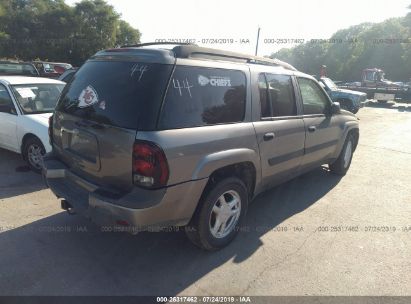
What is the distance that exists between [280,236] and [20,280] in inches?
104

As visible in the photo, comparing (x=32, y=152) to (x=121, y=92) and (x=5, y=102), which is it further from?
(x=121, y=92)

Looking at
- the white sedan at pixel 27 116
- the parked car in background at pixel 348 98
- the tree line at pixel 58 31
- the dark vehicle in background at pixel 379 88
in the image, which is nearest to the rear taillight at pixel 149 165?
the white sedan at pixel 27 116

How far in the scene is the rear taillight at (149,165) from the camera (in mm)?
2652

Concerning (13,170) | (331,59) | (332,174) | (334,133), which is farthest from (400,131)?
(331,59)

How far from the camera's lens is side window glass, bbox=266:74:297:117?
3928 mm

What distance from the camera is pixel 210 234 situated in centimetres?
332

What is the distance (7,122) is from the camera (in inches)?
225

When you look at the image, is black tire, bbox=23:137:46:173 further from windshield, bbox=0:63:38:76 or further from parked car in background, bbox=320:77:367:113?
parked car in background, bbox=320:77:367:113

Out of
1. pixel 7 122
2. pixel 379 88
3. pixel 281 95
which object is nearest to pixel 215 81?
pixel 281 95

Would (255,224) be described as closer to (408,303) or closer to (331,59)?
(408,303)

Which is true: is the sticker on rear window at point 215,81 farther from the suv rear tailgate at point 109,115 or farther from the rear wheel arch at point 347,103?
the rear wheel arch at point 347,103

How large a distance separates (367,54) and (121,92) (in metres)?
53.0

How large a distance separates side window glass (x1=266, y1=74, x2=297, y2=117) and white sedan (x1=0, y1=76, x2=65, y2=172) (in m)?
3.45

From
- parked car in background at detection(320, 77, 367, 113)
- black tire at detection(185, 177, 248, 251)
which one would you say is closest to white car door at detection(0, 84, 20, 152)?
black tire at detection(185, 177, 248, 251)
